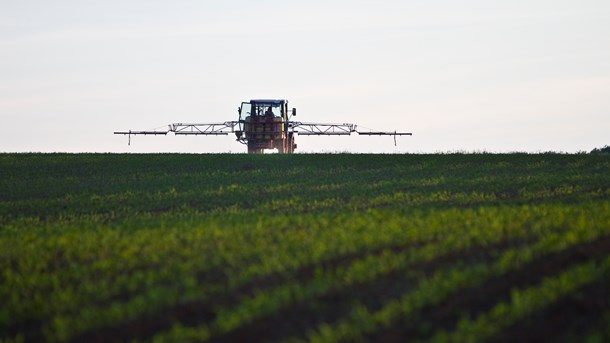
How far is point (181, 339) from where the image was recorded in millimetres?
10844

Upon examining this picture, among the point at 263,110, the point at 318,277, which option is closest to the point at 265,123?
the point at 263,110

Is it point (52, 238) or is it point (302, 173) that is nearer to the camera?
point (52, 238)

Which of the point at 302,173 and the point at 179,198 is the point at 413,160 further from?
the point at 179,198

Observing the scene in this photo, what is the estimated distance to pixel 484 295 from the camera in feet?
38.4

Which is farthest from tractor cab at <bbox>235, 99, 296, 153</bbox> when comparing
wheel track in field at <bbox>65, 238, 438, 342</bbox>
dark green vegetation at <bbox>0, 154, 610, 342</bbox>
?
wheel track in field at <bbox>65, 238, 438, 342</bbox>

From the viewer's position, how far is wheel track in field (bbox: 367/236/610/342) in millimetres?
10579

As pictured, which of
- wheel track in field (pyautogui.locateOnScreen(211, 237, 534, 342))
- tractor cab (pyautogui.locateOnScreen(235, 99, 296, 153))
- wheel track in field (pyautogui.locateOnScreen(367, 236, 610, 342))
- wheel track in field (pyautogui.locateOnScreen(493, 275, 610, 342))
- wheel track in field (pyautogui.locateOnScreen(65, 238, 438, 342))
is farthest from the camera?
tractor cab (pyautogui.locateOnScreen(235, 99, 296, 153))

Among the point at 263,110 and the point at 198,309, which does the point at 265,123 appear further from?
the point at 198,309

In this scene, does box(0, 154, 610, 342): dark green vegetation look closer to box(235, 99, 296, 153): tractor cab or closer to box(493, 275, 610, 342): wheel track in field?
box(493, 275, 610, 342): wheel track in field

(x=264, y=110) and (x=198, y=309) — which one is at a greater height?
(x=264, y=110)

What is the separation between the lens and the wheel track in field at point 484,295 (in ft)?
34.7

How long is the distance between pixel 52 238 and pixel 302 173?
18659 mm

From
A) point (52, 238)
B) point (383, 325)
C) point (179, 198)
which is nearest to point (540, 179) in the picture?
point (179, 198)

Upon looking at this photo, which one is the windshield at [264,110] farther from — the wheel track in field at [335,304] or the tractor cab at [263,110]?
the wheel track in field at [335,304]
